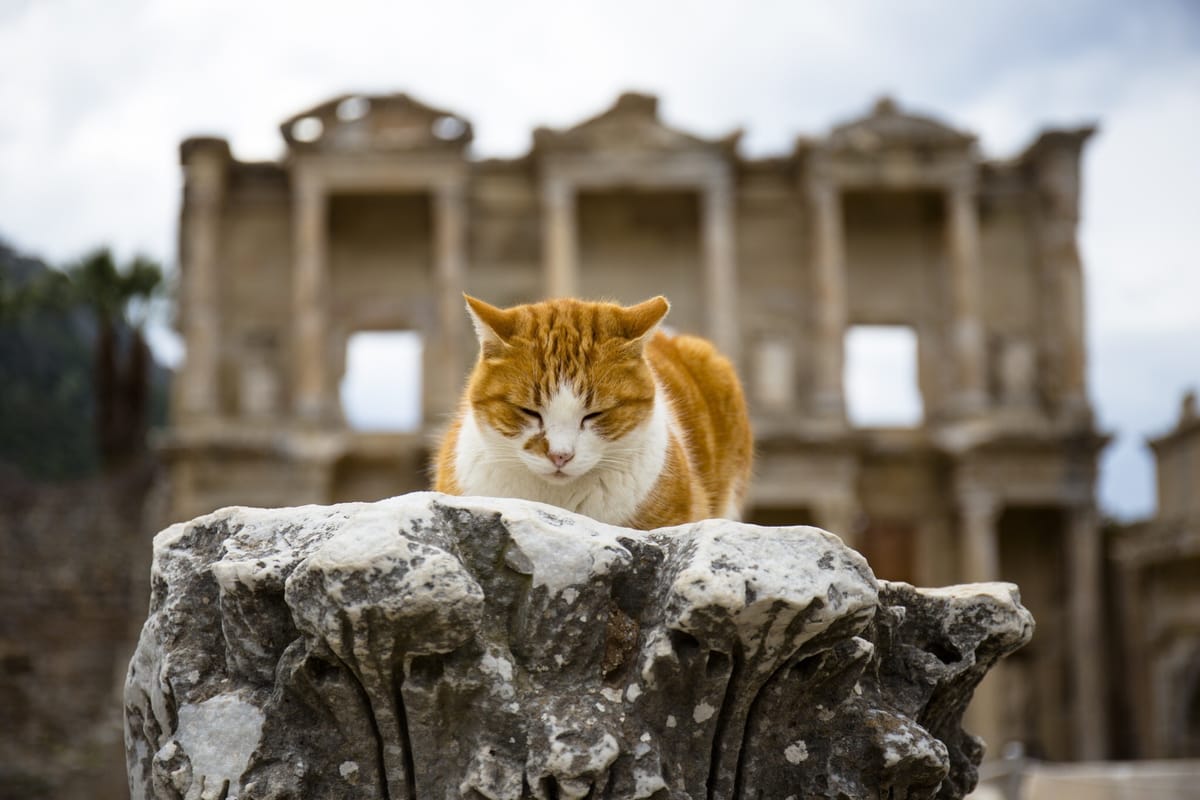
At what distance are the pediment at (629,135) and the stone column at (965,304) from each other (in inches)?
153

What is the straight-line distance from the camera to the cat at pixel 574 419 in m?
3.54

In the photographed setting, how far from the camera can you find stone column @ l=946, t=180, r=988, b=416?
2259 centimetres

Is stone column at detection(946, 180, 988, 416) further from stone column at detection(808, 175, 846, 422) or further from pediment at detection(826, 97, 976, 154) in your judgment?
stone column at detection(808, 175, 846, 422)

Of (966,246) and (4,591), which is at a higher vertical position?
(966,246)

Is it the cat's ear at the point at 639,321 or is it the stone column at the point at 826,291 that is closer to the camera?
the cat's ear at the point at 639,321

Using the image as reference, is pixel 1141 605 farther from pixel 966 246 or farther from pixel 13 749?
pixel 13 749

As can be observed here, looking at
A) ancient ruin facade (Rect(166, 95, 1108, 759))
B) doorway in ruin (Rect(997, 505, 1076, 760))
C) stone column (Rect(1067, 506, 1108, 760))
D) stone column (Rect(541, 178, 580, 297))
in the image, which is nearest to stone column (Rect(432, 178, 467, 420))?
ancient ruin facade (Rect(166, 95, 1108, 759))

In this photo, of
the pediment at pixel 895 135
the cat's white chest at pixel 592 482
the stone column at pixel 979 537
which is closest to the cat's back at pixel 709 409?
the cat's white chest at pixel 592 482

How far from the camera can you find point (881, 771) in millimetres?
3141

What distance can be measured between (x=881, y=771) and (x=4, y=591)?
70.3 ft

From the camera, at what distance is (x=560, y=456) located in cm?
352

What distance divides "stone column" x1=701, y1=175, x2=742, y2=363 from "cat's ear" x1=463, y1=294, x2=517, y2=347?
62.6ft

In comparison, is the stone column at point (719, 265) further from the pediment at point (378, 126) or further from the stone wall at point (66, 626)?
the stone wall at point (66, 626)

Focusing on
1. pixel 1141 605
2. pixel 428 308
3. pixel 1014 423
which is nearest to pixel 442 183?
pixel 428 308
